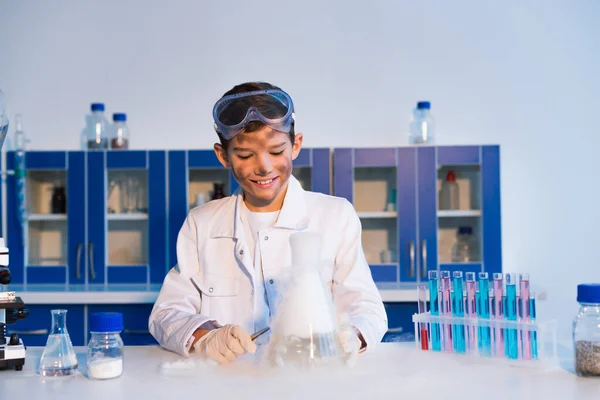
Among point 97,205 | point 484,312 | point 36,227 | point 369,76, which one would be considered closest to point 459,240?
point 369,76

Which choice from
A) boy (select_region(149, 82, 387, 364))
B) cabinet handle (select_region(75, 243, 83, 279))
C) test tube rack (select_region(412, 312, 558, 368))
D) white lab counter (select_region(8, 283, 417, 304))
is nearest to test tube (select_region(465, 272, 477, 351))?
test tube rack (select_region(412, 312, 558, 368))

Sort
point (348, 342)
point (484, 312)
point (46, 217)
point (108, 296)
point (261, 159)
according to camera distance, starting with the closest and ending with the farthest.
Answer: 1. point (348, 342)
2. point (484, 312)
3. point (261, 159)
4. point (108, 296)
5. point (46, 217)

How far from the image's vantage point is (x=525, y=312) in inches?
62.8

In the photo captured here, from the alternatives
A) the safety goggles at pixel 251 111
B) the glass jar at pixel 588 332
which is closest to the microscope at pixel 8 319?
the safety goggles at pixel 251 111

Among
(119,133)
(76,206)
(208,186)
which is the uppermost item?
(119,133)

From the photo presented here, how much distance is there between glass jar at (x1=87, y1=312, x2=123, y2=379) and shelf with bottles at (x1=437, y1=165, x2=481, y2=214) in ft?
8.16

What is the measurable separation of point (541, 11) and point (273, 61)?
59.5 inches

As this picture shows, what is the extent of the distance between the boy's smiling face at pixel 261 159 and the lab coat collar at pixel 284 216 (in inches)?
2.0

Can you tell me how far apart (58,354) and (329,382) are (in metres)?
0.59

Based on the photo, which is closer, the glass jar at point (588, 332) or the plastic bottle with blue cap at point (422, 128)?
the glass jar at point (588, 332)

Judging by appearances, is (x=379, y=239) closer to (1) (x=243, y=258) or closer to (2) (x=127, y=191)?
(2) (x=127, y=191)

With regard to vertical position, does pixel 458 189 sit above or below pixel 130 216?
above

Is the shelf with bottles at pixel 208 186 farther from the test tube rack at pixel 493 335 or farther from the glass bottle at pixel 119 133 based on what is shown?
the test tube rack at pixel 493 335

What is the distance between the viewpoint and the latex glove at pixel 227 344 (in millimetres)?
1540
